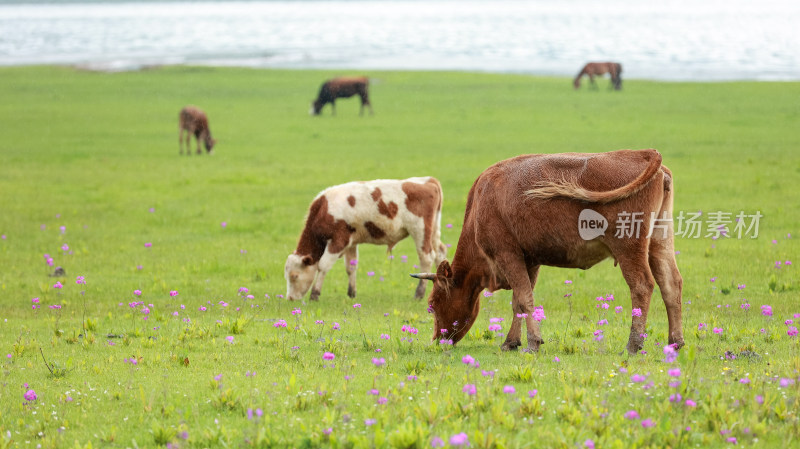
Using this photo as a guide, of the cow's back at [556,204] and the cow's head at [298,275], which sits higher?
the cow's back at [556,204]

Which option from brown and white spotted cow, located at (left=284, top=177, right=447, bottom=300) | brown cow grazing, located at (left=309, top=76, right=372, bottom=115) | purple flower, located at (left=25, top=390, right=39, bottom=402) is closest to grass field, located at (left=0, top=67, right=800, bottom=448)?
purple flower, located at (left=25, top=390, right=39, bottom=402)

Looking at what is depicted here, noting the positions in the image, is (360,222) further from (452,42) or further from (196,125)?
(452,42)

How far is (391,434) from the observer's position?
587cm

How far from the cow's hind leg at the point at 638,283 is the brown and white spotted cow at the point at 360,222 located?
195 inches

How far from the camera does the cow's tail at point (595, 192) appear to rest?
834 centimetres

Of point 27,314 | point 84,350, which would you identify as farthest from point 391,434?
point 27,314

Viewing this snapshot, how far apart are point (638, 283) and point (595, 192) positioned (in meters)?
0.92

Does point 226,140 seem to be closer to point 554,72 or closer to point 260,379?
point 260,379

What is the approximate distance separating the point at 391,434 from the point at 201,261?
1032cm

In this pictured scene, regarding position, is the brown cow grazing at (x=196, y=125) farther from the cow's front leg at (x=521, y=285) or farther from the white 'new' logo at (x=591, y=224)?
the white 'new' logo at (x=591, y=224)

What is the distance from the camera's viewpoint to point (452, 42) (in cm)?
9456

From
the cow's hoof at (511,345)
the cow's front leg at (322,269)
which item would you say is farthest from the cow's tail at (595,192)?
the cow's front leg at (322,269)

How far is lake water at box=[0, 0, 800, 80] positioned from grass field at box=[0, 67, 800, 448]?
33.7 metres

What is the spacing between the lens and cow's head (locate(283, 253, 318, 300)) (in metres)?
13.2
